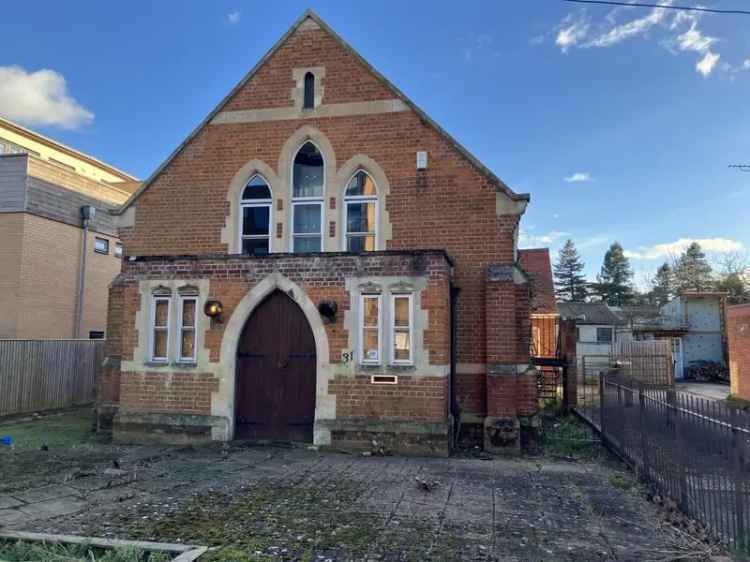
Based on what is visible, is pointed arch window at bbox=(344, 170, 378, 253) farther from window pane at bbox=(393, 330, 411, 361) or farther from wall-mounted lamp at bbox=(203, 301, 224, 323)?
wall-mounted lamp at bbox=(203, 301, 224, 323)

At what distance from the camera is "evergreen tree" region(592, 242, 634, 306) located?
73.9 m

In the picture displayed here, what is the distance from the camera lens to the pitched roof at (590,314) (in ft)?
133

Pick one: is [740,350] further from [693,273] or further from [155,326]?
[693,273]

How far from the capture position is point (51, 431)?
12.9 metres

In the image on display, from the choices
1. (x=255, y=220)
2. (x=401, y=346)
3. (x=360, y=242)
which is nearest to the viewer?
(x=401, y=346)

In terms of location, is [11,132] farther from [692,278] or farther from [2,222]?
[692,278]

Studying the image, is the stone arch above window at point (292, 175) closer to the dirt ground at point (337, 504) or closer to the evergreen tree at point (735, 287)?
the dirt ground at point (337, 504)

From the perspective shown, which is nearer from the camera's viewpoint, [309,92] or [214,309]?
[214,309]

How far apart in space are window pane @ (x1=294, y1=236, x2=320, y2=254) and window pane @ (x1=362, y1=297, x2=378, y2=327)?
2452 millimetres

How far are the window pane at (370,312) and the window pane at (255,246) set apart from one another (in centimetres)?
335

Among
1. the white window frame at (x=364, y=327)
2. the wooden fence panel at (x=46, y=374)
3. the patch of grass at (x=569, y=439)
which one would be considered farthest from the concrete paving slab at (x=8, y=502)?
the wooden fence panel at (x=46, y=374)

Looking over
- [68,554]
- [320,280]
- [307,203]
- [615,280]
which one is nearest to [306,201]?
[307,203]

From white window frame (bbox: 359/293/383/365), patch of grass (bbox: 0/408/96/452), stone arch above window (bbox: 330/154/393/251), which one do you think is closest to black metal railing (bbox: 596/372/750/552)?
white window frame (bbox: 359/293/383/365)

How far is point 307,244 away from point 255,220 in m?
1.43
